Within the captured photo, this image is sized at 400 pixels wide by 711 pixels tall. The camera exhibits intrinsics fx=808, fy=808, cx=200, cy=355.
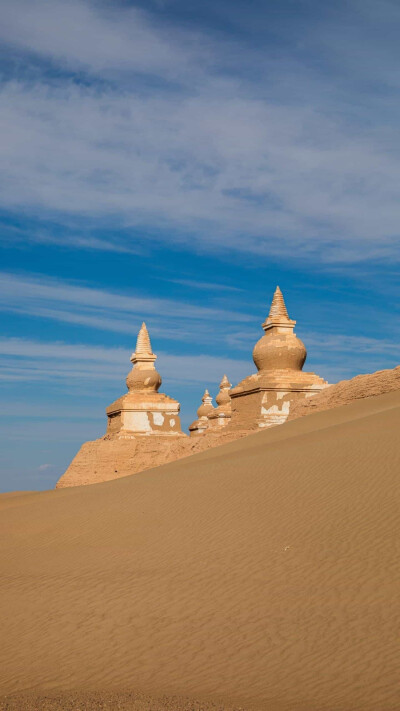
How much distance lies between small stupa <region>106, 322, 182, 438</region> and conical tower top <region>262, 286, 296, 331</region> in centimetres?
780

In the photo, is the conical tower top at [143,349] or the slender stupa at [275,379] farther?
the conical tower top at [143,349]

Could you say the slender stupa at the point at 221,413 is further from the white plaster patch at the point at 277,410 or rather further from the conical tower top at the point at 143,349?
the white plaster patch at the point at 277,410

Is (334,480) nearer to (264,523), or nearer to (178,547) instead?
(264,523)

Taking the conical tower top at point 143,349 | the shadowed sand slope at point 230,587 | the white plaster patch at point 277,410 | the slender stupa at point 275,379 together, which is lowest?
the shadowed sand slope at point 230,587

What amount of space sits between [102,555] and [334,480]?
161 inches

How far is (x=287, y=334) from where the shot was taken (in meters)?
29.2

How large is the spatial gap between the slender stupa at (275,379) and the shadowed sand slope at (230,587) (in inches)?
424

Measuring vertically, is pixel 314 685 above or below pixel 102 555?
below

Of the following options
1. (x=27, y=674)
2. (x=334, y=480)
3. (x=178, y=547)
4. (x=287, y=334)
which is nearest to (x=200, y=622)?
(x=27, y=674)

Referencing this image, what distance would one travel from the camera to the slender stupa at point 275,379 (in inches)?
1093

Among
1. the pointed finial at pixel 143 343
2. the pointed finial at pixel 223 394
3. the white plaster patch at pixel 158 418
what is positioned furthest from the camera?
the pointed finial at pixel 223 394

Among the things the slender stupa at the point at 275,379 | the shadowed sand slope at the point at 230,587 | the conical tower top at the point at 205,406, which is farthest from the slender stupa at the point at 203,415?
the shadowed sand slope at the point at 230,587

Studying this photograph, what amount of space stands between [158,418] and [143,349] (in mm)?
3704

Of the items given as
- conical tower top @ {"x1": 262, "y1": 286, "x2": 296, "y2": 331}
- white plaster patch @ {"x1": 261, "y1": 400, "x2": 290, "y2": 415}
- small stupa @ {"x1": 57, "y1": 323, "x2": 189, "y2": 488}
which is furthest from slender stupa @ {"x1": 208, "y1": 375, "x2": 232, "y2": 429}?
white plaster patch @ {"x1": 261, "y1": 400, "x2": 290, "y2": 415}
